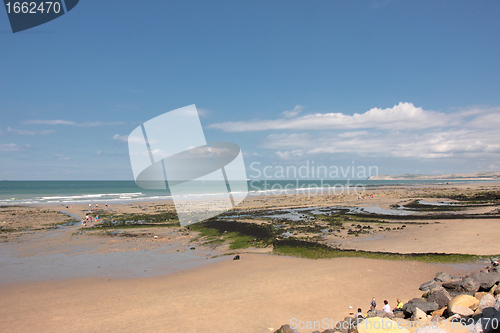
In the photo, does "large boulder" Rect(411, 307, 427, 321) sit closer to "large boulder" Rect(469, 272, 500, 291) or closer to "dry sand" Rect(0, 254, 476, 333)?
"dry sand" Rect(0, 254, 476, 333)

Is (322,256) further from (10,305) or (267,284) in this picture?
(10,305)

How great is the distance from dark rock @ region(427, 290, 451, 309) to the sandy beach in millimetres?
1686

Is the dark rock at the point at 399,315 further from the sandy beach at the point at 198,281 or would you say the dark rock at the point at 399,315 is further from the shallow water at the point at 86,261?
the shallow water at the point at 86,261

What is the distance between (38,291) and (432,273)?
57.1 ft

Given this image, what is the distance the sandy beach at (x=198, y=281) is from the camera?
8.74 m

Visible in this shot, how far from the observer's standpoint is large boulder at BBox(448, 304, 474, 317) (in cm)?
657

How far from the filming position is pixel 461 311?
667 cm

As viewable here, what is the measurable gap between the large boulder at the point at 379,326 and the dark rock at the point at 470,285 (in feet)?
14.5

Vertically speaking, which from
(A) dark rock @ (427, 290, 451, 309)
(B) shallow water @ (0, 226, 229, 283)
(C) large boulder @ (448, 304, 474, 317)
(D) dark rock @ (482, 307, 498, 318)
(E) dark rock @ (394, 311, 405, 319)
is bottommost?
(B) shallow water @ (0, 226, 229, 283)

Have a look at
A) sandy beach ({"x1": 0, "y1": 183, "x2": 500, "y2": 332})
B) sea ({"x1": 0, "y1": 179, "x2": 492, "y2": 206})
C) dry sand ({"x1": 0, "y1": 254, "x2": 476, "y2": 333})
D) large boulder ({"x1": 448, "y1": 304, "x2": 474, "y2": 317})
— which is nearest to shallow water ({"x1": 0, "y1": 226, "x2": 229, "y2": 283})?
sandy beach ({"x1": 0, "y1": 183, "x2": 500, "y2": 332})

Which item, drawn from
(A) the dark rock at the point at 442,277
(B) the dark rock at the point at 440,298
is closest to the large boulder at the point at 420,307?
(B) the dark rock at the point at 440,298

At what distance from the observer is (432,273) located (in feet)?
38.6

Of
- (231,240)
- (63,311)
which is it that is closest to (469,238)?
(231,240)

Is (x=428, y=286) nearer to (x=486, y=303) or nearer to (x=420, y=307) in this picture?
(x=420, y=307)
